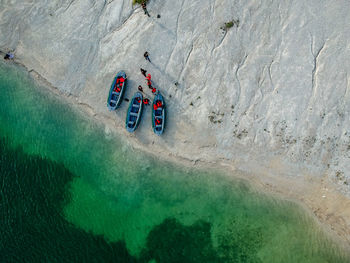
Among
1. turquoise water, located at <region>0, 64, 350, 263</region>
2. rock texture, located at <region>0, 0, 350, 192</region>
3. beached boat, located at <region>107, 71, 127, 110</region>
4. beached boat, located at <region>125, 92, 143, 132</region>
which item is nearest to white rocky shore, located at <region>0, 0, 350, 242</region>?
rock texture, located at <region>0, 0, 350, 192</region>

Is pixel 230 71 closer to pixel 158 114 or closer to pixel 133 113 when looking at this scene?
pixel 158 114

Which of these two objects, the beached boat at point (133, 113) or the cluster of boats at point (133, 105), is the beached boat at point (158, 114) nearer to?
the cluster of boats at point (133, 105)

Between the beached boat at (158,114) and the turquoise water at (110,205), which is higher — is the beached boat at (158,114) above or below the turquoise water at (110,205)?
above

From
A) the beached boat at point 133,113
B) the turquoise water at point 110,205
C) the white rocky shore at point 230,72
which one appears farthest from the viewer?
the beached boat at point 133,113

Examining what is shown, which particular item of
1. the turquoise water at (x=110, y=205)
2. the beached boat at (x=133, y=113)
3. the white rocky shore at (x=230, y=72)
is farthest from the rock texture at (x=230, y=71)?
the turquoise water at (x=110, y=205)

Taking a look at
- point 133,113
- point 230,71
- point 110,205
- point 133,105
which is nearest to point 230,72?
point 230,71

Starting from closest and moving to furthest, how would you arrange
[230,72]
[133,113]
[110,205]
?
[230,72], [133,113], [110,205]

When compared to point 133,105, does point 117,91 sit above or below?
above
